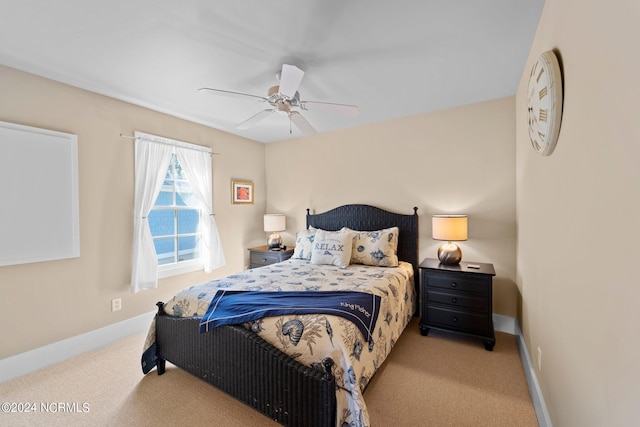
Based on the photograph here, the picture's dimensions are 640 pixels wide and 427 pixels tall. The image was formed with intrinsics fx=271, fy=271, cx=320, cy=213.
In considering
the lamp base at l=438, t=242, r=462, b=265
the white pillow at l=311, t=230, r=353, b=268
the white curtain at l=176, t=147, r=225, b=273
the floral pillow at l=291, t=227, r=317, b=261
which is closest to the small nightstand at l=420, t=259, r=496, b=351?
the lamp base at l=438, t=242, r=462, b=265

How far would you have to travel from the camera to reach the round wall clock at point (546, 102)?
1271 millimetres

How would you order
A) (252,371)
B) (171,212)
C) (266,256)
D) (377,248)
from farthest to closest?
(266,256), (171,212), (377,248), (252,371)

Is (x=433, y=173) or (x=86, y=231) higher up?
(x=433, y=173)

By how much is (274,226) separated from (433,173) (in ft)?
7.94

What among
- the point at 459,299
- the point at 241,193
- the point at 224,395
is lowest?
the point at 224,395

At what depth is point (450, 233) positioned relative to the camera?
281 cm

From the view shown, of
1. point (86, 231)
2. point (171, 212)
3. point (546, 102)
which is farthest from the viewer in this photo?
point (171, 212)

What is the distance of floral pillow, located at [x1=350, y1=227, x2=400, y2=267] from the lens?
3136 millimetres

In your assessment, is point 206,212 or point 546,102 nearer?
point 546,102

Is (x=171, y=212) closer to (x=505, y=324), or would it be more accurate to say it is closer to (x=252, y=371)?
(x=252, y=371)

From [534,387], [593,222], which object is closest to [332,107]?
[593,222]

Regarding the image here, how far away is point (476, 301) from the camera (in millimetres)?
2627

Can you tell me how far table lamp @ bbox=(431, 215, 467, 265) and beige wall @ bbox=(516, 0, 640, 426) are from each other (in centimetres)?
115

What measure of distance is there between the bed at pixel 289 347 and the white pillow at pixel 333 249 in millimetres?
245
